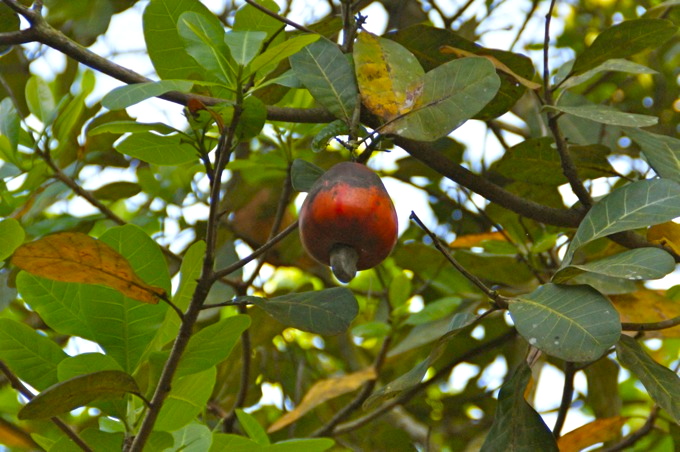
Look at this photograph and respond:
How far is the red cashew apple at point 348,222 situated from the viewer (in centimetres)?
85

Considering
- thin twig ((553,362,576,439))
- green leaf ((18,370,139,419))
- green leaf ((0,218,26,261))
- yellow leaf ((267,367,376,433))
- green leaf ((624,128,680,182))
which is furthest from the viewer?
yellow leaf ((267,367,376,433))

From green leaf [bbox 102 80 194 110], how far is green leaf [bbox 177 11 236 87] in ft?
0.27

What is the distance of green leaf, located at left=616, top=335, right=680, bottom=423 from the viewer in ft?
3.18

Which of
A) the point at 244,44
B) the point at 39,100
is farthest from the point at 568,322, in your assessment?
the point at 39,100

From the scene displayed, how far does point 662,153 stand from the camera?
118 cm

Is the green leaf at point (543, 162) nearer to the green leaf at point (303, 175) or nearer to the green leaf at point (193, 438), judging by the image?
the green leaf at point (303, 175)

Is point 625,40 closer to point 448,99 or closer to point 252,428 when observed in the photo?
point 448,99

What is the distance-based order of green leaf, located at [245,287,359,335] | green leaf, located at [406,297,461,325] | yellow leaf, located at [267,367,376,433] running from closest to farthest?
green leaf, located at [245,287,359,335], yellow leaf, located at [267,367,376,433], green leaf, located at [406,297,461,325]

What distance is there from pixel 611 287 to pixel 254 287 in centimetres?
83

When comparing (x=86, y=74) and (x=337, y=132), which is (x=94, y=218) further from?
(x=337, y=132)

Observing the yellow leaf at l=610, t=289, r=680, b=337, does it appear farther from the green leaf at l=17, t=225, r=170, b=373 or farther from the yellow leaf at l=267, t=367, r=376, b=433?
the green leaf at l=17, t=225, r=170, b=373

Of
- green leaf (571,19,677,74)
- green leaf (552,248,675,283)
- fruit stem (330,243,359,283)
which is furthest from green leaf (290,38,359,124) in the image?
green leaf (571,19,677,74)

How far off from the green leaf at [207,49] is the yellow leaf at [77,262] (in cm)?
23

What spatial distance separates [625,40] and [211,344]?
729 mm
